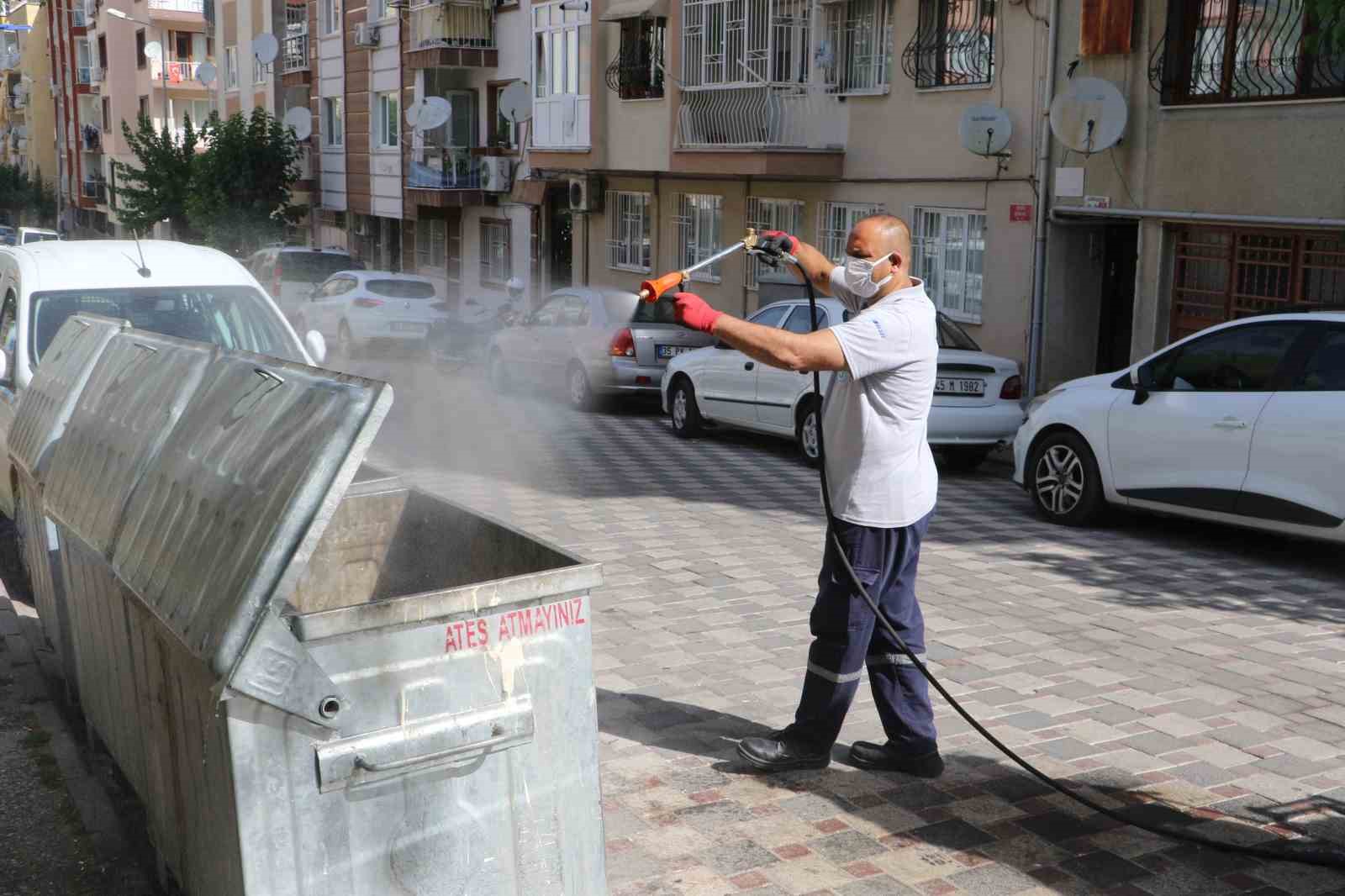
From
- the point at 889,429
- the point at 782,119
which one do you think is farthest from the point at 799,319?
the point at 889,429

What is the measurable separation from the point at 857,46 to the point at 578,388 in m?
6.61

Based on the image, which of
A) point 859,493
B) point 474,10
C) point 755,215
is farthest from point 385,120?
point 859,493

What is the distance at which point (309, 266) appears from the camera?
1112 inches

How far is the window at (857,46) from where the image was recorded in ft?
63.9

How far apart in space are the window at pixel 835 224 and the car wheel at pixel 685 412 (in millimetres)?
5636

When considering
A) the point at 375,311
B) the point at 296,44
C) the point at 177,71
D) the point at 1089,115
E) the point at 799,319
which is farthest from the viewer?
the point at 177,71

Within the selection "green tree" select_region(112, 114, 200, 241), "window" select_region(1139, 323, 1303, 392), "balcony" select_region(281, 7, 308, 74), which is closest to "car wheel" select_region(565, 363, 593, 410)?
"window" select_region(1139, 323, 1303, 392)

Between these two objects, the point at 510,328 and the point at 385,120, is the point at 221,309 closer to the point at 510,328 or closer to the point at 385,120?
the point at 510,328

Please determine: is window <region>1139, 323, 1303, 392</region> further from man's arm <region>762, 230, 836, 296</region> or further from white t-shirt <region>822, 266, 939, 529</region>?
white t-shirt <region>822, 266, 939, 529</region>

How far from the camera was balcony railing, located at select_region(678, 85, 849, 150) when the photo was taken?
20.6 meters

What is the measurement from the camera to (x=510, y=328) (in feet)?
64.7

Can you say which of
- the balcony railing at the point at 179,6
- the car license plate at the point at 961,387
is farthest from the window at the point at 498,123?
the balcony railing at the point at 179,6

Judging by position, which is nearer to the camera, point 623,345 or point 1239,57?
point 1239,57

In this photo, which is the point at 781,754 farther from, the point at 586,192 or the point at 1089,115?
the point at 586,192
